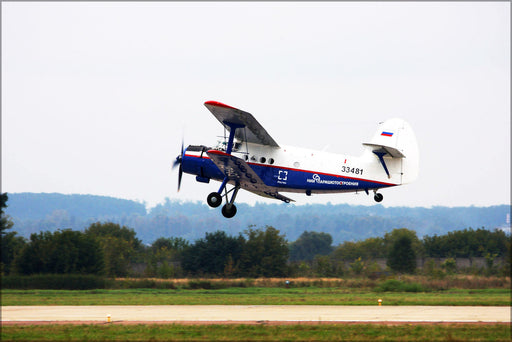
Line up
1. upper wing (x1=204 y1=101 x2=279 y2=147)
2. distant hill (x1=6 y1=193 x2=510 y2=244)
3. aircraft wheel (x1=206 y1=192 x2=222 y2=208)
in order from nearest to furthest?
upper wing (x1=204 y1=101 x2=279 y2=147)
aircraft wheel (x1=206 y1=192 x2=222 y2=208)
distant hill (x1=6 y1=193 x2=510 y2=244)

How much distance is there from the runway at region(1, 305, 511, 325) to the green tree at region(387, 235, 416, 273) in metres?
16.1

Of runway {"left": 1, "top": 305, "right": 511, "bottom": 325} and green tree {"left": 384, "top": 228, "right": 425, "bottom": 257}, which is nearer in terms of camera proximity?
runway {"left": 1, "top": 305, "right": 511, "bottom": 325}

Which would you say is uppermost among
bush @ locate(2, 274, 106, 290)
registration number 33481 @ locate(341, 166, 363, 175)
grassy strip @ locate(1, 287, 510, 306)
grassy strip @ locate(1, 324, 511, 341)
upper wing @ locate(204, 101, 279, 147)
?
upper wing @ locate(204, 101, 279, 147)

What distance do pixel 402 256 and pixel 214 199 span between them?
32018 mm

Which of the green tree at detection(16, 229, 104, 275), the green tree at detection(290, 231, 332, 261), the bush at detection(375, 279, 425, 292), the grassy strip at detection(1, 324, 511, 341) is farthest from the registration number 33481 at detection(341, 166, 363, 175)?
the green tree at detection(290, 231, 332, 261)

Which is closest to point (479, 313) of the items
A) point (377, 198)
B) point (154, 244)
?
point (377, 198)

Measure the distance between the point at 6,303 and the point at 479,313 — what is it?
29.7 m

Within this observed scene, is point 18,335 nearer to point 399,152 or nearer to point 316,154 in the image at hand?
point 316,154

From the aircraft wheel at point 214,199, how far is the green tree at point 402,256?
3131 cm

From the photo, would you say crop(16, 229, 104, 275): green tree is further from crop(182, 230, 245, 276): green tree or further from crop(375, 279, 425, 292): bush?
crop(375, 279, 425, 292): bush

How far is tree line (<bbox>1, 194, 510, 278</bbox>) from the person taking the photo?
50.8 m

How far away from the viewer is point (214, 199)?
26359 mm

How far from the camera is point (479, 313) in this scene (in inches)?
1348

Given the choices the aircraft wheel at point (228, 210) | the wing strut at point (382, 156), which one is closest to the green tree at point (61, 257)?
the aircraft wheel at point (228, 210)
